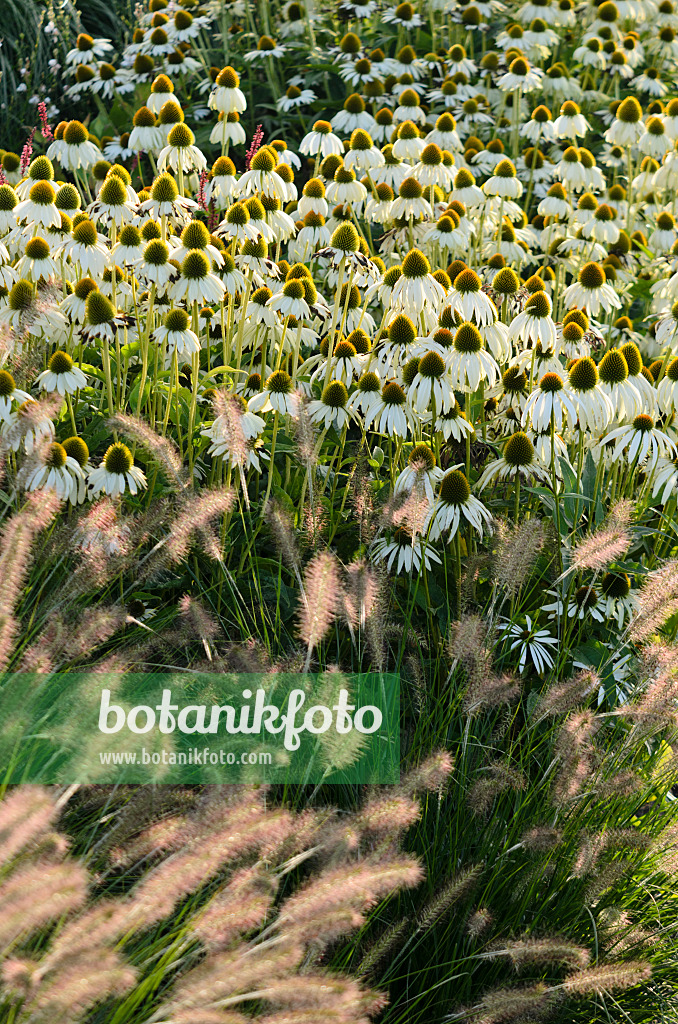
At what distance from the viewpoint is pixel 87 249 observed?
133 inches

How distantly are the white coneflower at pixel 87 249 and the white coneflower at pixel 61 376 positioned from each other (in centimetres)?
34

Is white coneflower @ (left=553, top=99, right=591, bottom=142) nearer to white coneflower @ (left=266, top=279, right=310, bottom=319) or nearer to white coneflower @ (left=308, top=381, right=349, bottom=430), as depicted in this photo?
white coneflower @ (left=266, top=279, right=310, bottom=319)

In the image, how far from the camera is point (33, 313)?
2955mm

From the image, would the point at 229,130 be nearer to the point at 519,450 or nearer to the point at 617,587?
the point at 519,450

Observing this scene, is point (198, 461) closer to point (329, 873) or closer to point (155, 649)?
point (155, 649)

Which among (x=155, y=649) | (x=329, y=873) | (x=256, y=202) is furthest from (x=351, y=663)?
(x=256, y=202)

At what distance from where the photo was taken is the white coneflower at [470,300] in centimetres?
341

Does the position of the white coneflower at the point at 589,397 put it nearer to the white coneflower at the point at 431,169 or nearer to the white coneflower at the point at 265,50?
the white coneflower at the point at 431,169

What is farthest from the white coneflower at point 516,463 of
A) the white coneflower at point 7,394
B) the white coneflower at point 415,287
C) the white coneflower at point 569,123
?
the white coneflower at point 569,123

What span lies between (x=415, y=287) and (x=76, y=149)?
1772 mm

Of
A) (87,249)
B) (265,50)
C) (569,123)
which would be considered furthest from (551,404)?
(265,50)

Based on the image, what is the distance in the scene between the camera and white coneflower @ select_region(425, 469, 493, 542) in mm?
3135

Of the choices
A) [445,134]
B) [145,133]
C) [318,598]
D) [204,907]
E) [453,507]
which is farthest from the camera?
[445,134]

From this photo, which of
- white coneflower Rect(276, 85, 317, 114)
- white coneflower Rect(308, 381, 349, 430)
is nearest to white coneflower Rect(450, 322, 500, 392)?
white coneflower Rect(308, 381, 349, 430)
